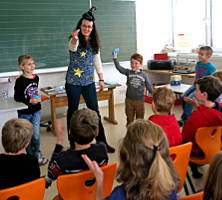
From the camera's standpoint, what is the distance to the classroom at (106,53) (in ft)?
10.4

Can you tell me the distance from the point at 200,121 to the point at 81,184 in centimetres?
116

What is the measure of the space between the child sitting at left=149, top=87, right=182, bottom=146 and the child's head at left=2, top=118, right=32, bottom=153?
900 mm

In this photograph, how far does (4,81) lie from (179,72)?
9.79 feet

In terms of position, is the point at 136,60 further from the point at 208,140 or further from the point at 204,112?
the point at 208,140

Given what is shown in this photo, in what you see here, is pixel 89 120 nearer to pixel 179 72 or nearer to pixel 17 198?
pixel 17 198

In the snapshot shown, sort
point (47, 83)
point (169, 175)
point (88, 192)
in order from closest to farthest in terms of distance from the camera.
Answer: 1. point (169, 175)
2. point (88, 192)
3. point (47, 83)

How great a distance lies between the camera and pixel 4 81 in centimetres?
441

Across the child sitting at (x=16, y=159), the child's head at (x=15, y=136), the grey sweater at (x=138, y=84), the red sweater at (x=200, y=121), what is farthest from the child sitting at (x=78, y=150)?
the grey sweater at (x=138, y=84)

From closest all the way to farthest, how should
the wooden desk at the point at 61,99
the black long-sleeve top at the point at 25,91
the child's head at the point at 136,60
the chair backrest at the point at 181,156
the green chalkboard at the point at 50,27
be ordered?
the chair backrest at the point at 181,156, the black long-sleeve top at the point at 25,91, the child's head at the point at 136,60, the wooden desk at the point at 61,99, the green chalkboard at the point at 50,27

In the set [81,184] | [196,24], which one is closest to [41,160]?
[81,184]

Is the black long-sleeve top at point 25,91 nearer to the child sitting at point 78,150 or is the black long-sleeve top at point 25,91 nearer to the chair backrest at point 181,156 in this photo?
the child sitting at point 78,150

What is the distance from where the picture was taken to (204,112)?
2.25m

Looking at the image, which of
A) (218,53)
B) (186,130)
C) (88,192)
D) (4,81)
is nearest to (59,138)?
(88,192)

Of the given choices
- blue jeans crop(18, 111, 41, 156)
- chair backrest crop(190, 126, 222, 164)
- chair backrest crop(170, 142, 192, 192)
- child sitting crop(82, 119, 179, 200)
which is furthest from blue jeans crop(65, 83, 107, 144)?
child sitting crop(82, 119, 179, 200)
